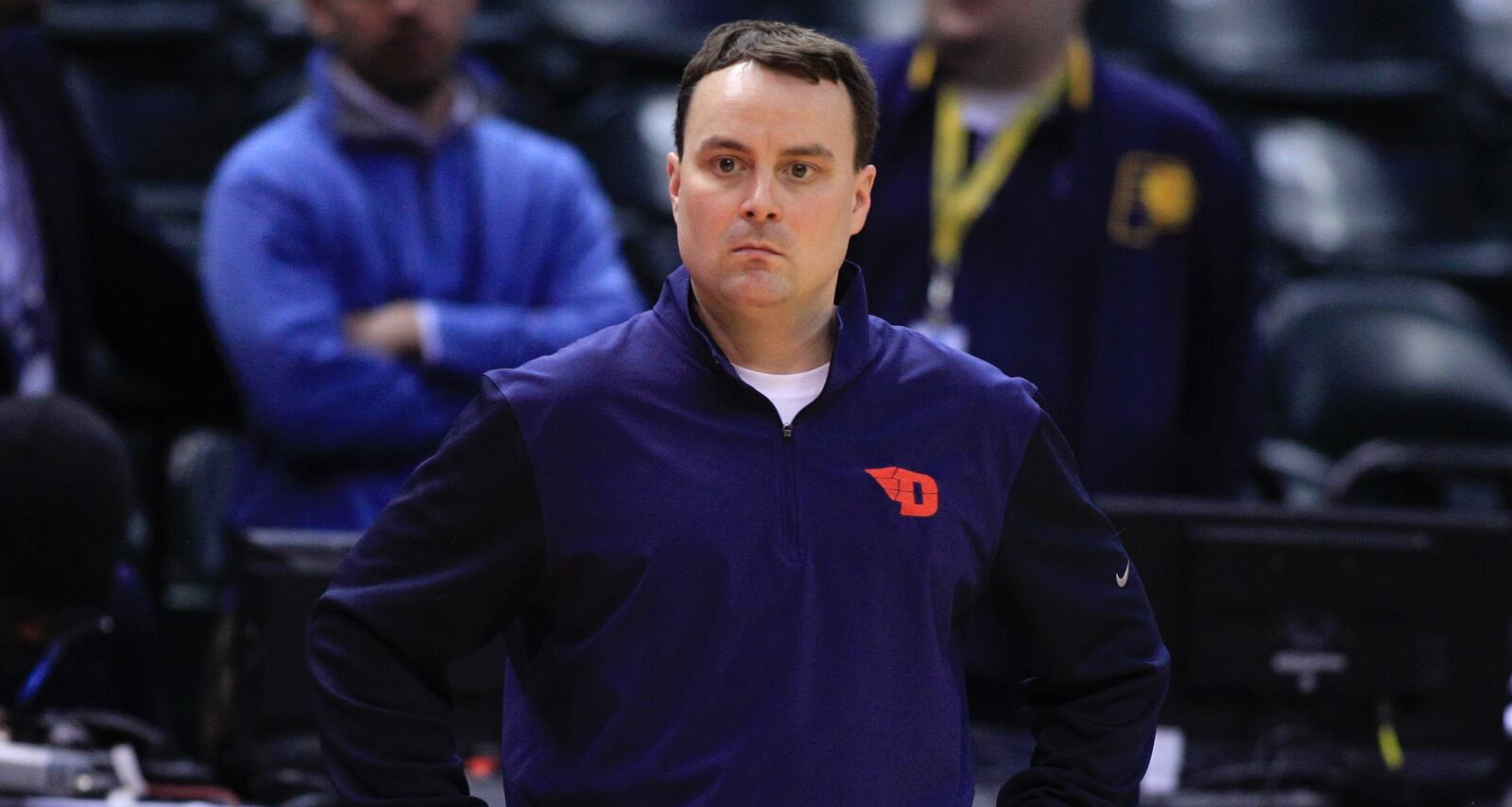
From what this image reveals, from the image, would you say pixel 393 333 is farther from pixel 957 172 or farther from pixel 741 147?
pixel 741 147

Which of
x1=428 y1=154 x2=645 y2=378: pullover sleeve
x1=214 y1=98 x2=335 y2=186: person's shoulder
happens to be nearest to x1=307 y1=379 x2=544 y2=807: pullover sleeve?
→ x1=428 y1=154 x2=645 y2=378: pullover sleeve

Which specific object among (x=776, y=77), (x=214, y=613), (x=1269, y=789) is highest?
(x=776, y=77)

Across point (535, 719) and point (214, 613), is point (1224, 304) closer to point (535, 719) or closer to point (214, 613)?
point (214, 613)

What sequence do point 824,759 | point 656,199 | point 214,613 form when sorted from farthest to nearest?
1. point 656,199
2. point 214,613
3. point 824,759

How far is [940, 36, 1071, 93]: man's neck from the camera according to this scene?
150 inches

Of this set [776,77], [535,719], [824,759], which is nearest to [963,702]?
[824,759]

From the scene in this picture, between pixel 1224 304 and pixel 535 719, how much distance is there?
7.98ft

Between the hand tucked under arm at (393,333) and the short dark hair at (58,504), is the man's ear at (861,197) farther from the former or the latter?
the hand tucked under arm at (393,333)

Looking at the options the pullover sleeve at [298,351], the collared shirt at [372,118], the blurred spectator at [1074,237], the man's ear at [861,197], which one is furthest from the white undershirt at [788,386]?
the collared shirt at [372,118]

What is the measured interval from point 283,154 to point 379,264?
0.28 meters

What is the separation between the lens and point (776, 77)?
65.9 inches

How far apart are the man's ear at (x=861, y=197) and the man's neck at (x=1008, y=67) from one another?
81.3 inches

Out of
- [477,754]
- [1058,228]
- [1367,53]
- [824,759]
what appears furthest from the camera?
[1367,53]

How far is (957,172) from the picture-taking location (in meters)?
3.78
